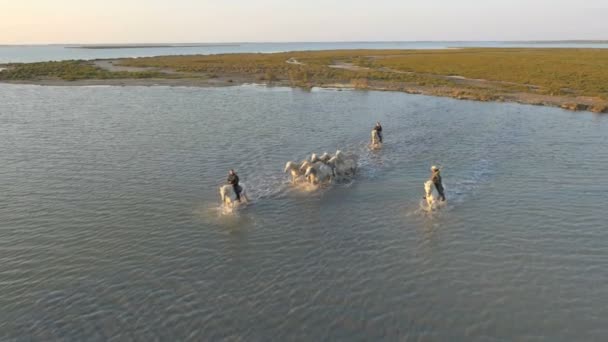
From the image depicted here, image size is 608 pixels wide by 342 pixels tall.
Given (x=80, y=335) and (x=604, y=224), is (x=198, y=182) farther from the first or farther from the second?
(x=604, y=224)

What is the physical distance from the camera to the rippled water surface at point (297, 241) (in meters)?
13.8

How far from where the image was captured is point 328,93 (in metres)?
65.8

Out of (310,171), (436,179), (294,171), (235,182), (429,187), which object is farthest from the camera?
(294,171)

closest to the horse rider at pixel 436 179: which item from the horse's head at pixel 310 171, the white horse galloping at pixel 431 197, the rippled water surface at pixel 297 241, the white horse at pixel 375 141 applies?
the white horse galloping at pixel 431 197

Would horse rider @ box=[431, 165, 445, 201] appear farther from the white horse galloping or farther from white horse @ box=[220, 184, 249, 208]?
white horse @ box=[220, 184, 249, 208]

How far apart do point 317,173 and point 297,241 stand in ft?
23.1

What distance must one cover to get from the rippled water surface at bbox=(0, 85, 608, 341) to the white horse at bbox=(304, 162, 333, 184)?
1.10m

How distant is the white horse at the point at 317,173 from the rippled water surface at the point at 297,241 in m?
1.10

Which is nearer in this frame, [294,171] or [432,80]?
[294,171]

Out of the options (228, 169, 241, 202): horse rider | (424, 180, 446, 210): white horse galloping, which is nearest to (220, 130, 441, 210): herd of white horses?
(228, 169, 241, 202): horse rider

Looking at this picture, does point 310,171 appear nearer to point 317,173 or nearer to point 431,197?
point 317,173

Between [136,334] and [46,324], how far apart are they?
2944 millimetres

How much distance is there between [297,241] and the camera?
61.9 ft

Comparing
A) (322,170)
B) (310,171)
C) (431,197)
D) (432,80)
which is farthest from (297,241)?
(432,80)
